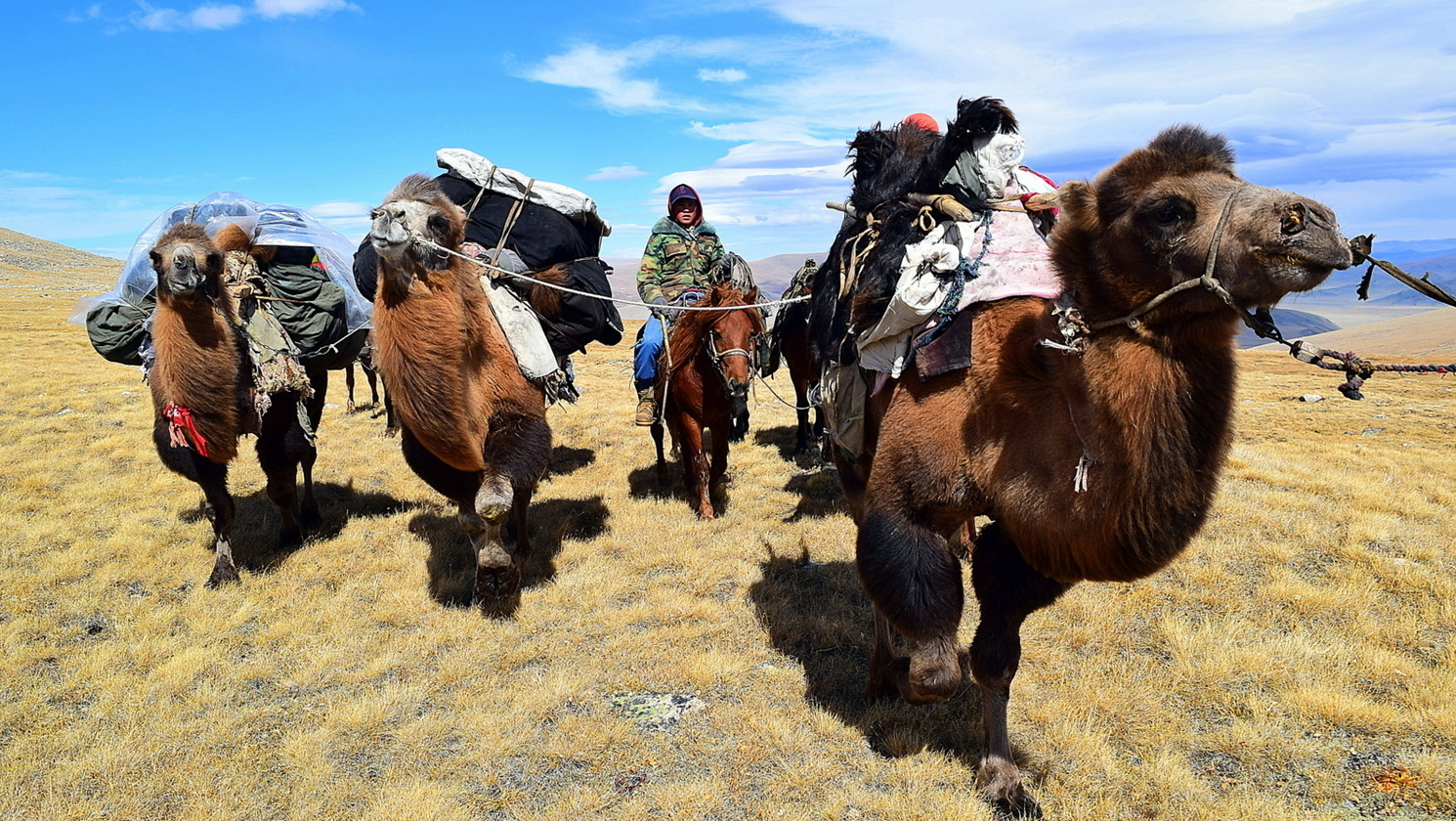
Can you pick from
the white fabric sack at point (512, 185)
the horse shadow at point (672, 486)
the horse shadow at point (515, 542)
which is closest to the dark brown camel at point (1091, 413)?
the horse shadow at point (515, 542)

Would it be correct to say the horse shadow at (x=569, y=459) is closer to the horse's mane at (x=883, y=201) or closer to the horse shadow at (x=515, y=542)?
the horse shadow at (x=515, y=542)

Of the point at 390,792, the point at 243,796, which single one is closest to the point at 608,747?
the point at 390,792

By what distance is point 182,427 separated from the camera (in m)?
5.88

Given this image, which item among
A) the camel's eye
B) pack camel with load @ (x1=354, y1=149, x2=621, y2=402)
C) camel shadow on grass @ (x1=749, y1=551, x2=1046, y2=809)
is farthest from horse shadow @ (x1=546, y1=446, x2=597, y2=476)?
the camel's eye

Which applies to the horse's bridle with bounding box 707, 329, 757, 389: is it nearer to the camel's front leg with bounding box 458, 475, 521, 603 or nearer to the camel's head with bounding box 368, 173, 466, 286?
the camel's front leg with bounding box 458, 475, 521, 603

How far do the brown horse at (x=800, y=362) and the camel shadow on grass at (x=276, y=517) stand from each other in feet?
14.1

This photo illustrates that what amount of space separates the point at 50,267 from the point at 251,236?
83.0 metres

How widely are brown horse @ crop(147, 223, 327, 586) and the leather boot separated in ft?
11.8

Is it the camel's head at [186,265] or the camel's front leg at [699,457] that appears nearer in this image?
the camel's head at [186,265]

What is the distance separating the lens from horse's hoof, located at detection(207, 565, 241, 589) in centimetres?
620

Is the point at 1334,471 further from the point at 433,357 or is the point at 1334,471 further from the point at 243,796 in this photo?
the point at 243,796

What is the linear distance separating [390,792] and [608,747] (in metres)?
1.03

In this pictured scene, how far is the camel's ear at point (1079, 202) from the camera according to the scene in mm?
2541

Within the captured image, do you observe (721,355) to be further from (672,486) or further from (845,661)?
(845,661)
